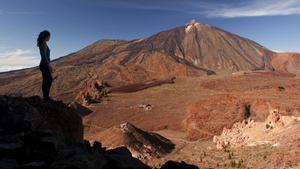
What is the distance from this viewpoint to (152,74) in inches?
2810

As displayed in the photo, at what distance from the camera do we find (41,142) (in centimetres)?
684

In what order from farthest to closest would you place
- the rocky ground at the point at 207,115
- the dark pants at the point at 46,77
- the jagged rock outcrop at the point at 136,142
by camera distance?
the jagged rock outcrop at the point at 136,142
the rocky ground at the point at 207,115
the dark pants at the point at 46,77

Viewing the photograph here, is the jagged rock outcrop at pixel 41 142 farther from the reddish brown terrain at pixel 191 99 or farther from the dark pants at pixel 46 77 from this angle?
the reddish brown terrain at pixel 191 99

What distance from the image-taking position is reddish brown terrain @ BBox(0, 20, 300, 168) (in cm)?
1648

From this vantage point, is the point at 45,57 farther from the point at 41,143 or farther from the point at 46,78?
the point at 41,143

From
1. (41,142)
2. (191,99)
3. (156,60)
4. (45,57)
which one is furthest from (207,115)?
(156,60)

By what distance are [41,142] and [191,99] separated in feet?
110

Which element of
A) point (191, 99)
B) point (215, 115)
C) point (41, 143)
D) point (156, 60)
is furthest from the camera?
point (156, 60)

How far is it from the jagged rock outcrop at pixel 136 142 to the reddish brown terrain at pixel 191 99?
6 cm

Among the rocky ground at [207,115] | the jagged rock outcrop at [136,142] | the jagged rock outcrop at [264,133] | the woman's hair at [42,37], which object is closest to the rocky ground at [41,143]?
the woman's hair at [42,37]

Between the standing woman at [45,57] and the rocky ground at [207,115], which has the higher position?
the standing woman at [45,57]

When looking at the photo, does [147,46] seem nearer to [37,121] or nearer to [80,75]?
[80,75]

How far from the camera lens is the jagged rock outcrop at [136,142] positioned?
19.4m

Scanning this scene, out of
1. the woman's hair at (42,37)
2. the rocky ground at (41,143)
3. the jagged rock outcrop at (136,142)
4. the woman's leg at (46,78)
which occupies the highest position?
the woman's hair at (42,37)
